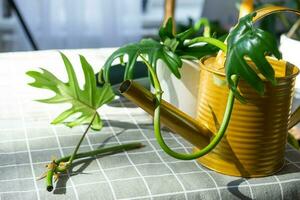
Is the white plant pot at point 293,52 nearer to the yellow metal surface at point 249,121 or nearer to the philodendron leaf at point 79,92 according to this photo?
the yellow metal surface at point 249,121

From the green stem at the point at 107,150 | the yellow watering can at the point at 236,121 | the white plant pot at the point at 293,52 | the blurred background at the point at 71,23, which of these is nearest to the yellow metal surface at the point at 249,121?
the yellow watering can at the point at 236,121

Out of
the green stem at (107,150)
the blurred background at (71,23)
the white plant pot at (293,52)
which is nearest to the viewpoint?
the green stem at (107,150)

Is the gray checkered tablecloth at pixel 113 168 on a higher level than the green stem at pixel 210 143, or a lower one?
lower

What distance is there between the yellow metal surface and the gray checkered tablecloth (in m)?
0.02

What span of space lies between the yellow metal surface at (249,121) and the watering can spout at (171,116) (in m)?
0.02

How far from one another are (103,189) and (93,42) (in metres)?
1.88

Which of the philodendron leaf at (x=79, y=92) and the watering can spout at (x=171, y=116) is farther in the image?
the philodendron leaf at (x=79, y=92)

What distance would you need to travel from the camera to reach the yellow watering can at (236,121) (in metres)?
0.58

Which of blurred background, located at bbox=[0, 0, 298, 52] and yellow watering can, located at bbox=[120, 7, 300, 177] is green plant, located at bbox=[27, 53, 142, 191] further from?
blurred background, located at bbox=[0, 0, 298, 52]

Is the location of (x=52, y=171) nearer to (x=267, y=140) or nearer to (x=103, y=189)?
(x=103, y=189)

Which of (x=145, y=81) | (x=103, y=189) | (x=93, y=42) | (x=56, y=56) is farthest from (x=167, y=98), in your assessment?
(x=93, y=42)

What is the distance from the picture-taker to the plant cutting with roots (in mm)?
510

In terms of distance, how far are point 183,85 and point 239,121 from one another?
152mm

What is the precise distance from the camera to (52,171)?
0.59 m
